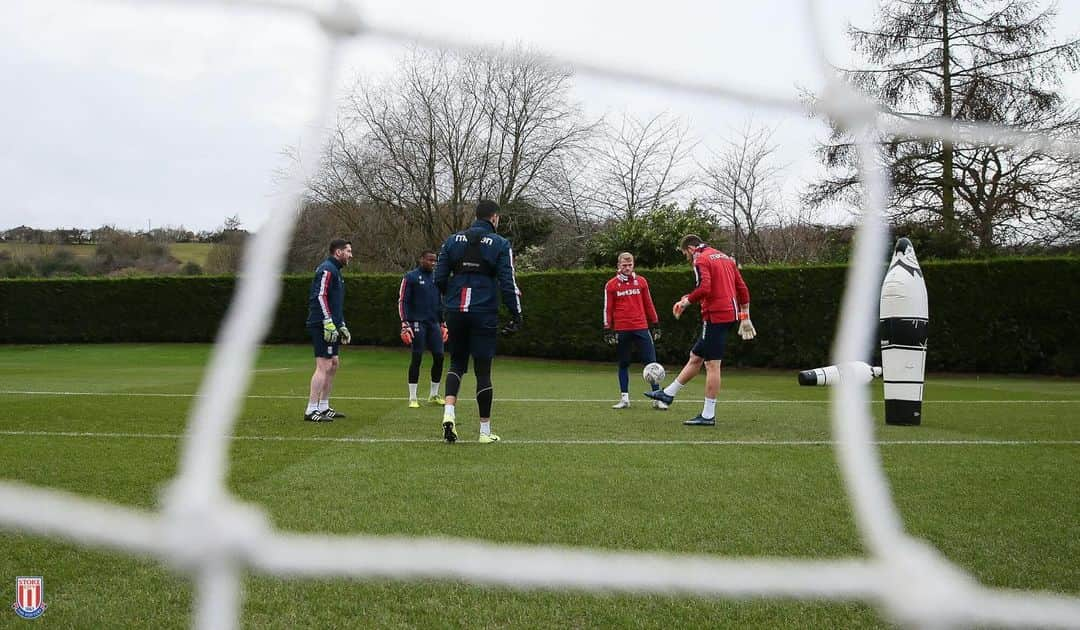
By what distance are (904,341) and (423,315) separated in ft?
14.6

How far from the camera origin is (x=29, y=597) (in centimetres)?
245

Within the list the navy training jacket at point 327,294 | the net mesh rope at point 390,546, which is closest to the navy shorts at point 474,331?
the navy training jacket at point 327,294

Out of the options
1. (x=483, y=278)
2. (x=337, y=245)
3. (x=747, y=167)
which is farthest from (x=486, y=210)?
(x=337, y=245)

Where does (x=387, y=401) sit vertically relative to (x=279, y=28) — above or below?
below

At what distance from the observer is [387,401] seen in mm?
8805

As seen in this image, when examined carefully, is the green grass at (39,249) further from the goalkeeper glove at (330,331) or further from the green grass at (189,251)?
the goalkeeper glove at (330,331)

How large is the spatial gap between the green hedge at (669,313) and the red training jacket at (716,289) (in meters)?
8.73

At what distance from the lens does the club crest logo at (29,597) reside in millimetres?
2350

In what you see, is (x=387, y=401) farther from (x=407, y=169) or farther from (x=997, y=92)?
(x=997, y=92)

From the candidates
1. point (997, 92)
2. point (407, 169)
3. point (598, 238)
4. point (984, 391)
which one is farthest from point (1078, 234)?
point (598, 238)

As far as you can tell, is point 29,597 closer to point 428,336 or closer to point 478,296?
point 478,296

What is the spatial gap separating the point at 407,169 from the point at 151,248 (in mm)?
9989

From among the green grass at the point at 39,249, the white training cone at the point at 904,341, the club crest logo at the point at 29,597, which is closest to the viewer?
the green grass at the point at 39,249

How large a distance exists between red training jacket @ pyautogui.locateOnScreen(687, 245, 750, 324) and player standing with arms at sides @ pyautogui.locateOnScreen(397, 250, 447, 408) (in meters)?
2.74
